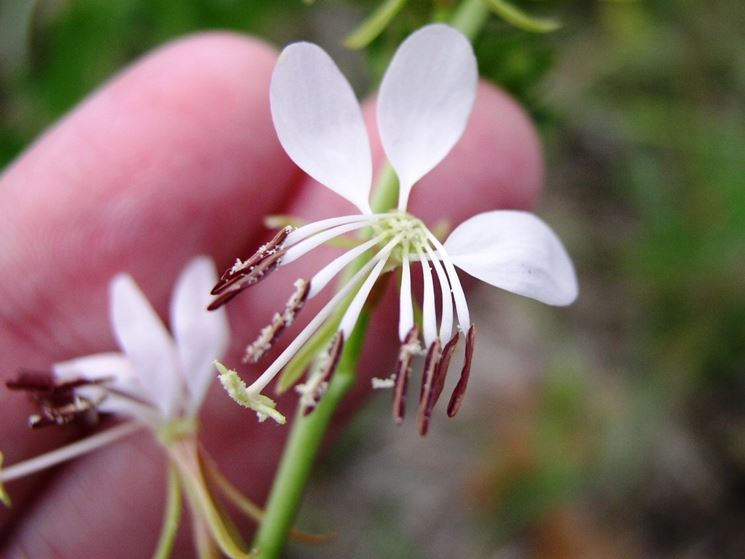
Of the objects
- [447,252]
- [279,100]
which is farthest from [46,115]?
[447,252]

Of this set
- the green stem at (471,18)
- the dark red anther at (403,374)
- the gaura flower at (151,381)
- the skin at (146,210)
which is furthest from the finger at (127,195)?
the dark red anther at (403,374)

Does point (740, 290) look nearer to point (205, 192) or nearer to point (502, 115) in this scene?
point (502, 115)

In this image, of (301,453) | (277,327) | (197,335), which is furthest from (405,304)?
(197,335)

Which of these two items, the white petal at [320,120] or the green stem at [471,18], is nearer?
the white petal at [320,120]

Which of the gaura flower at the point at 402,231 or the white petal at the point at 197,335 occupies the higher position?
the gaura flower at the point at 402,231

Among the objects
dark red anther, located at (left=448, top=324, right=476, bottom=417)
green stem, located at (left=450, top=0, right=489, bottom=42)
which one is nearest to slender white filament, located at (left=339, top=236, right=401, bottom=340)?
dark red anther, located at (left=448, top=324, right=476, bottom=417)

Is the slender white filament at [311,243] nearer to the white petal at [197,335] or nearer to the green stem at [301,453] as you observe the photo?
the green stem at [301,453]

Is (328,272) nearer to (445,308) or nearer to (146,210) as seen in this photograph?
(445,308)
